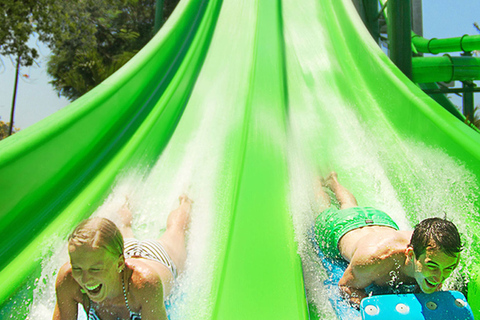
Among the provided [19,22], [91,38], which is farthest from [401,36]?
[91,38]

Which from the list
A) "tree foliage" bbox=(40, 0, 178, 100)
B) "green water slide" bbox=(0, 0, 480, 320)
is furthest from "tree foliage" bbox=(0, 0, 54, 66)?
"green water slide" bbox=(0, 0, 480, 320)

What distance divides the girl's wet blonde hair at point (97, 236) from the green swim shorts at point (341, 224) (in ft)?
3.54

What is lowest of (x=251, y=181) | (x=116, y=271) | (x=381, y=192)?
(x=381, y=192)

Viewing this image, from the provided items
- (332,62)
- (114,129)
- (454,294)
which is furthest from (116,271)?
(332,62)

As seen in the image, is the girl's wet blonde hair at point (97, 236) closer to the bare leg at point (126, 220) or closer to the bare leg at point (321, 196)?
the bare leg at point (126, 220)

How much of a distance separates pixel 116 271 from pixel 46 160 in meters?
1.33

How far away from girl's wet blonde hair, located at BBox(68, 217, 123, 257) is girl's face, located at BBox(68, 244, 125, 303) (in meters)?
0.01

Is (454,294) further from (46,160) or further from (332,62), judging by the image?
(332,62)

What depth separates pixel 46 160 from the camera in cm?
252

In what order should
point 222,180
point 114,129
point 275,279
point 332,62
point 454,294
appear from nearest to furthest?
point 454,294, point 275,279, point 222,180, point 114,129, point 332,62

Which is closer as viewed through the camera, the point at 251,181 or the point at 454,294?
the point at 454,294

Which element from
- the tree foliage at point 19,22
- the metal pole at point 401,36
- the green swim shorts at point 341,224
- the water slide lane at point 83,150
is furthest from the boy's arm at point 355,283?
the tree foliage at point 19,22

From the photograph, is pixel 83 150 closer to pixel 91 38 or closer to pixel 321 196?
pixel 321 196

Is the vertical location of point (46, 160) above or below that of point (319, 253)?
above
